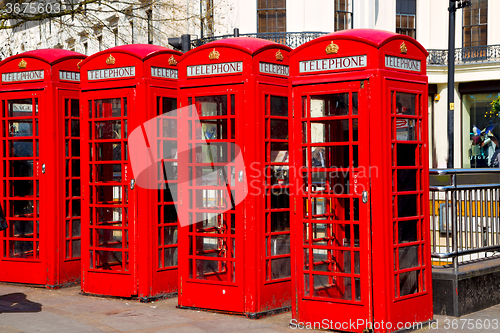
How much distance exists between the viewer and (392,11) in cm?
2428

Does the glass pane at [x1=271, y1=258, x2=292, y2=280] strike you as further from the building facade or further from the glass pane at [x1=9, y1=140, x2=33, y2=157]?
the building facade

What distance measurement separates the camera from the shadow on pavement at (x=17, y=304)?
7.11 m

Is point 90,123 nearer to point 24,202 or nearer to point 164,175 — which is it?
point 164,175

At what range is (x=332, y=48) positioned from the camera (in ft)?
19.2

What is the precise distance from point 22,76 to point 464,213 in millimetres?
6024

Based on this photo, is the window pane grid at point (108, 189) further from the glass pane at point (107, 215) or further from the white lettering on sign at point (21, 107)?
the white lettering on sign at point (21, 107)

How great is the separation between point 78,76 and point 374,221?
4950 millimetres

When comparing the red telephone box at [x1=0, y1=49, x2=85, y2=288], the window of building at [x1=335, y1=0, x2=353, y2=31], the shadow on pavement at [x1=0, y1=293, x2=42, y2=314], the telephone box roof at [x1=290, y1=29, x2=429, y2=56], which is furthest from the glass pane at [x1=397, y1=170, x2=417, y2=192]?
the window of building at [x1=335, y1=0, x2=353, y2=31]

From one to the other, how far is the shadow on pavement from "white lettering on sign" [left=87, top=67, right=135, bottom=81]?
9.30ft

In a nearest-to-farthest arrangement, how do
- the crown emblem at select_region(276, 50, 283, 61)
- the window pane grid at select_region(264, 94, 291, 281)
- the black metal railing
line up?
the window pane grid at select_region(264, 94, 291, 281), the crown emblem at select_region(276, 50, 283, 61), the black metal railing

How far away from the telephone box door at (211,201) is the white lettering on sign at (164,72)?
89cm

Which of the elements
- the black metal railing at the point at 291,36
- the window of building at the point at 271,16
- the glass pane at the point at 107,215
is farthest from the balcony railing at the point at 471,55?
the glass pane at the point at 107,215

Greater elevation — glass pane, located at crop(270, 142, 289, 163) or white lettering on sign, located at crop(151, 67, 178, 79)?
white lettering on sign, located at crop(151, 67, 178, 79)

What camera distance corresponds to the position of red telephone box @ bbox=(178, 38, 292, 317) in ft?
21.5
